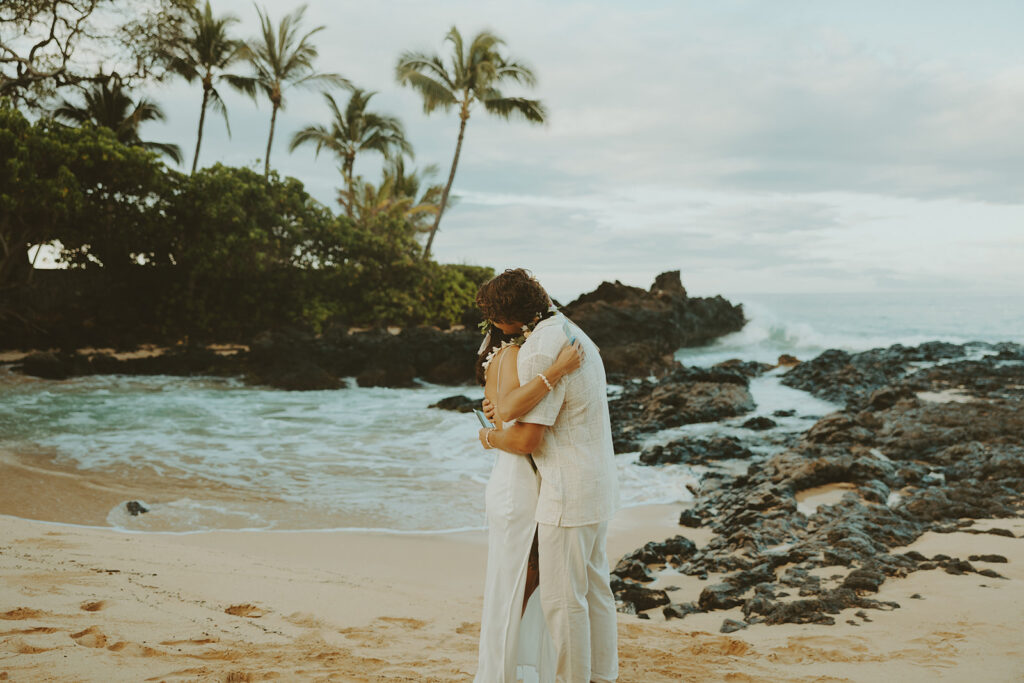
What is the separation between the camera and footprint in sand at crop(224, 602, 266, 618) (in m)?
4.11

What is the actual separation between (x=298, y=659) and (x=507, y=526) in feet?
5.04

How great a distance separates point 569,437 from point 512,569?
1.77ft

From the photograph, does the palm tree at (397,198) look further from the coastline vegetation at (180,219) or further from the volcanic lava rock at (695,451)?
the volcanic lava rock at (695,451)

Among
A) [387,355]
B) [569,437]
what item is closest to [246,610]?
[569,437]

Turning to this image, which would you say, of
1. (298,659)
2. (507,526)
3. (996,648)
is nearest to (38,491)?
(298,659)

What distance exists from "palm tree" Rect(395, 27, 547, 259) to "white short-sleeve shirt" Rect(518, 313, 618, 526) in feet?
76.6

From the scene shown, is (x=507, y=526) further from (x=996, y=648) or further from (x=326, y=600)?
(x=996, y=648)

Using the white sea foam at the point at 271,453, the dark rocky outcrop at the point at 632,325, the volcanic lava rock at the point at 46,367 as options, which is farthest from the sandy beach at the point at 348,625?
the dark rocky outcrop at the point at 632,325

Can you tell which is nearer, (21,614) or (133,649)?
(133,649)

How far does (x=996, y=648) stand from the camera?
11.9 feet

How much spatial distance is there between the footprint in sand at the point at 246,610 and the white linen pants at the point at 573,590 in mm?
2203

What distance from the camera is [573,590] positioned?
2615mm

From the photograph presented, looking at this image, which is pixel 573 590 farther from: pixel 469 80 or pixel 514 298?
pixel 469 80

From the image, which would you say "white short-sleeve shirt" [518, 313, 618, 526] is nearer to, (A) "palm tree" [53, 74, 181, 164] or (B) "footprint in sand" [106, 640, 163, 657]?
(B) "footprint in sand" [106, 640, 163, 657]
